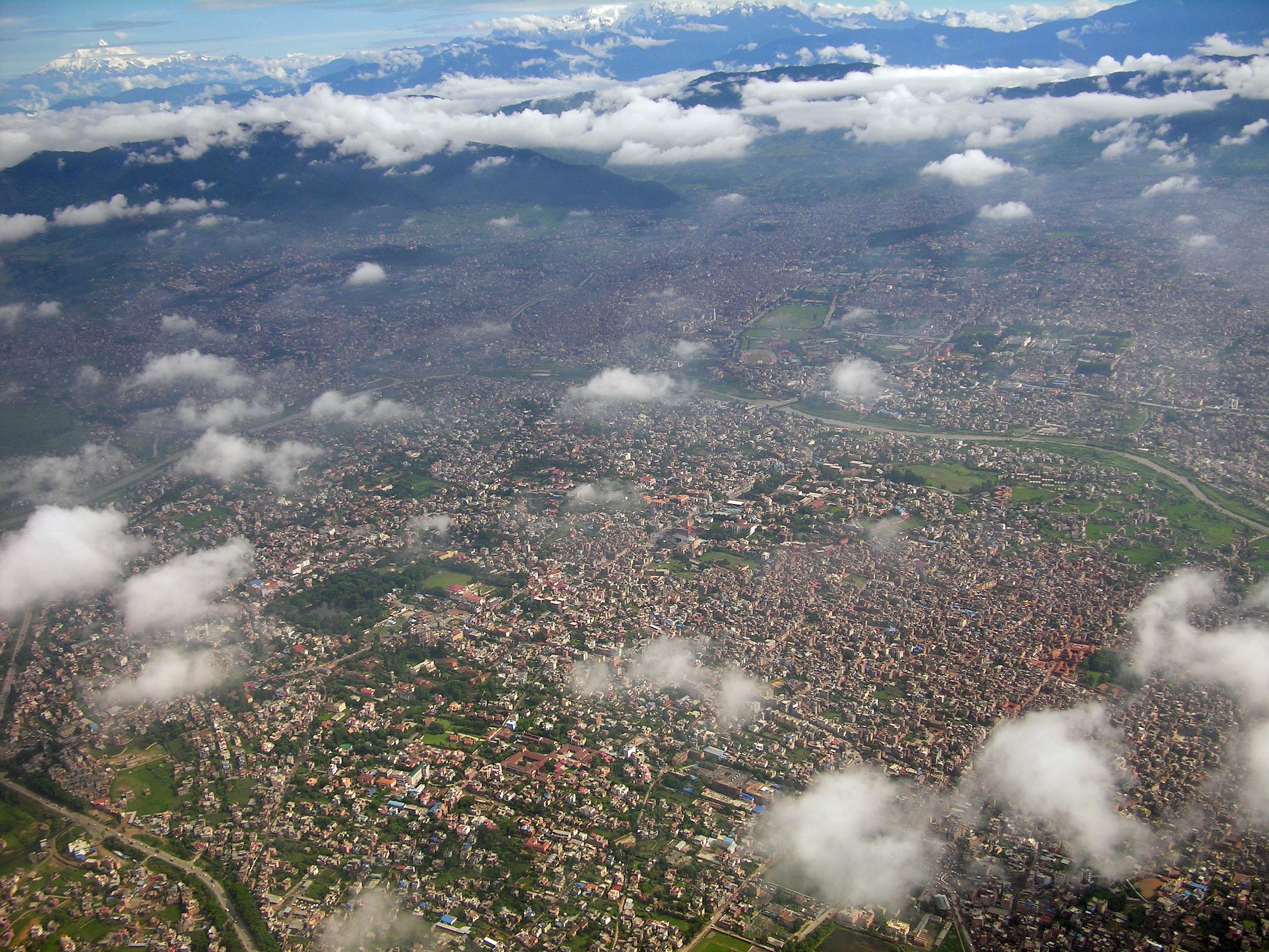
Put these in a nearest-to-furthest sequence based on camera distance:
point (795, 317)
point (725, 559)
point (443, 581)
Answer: point (443, 581)
point (725, 559)
point (795, 317)

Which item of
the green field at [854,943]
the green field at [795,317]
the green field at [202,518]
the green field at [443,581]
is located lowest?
the green field at [443,581]

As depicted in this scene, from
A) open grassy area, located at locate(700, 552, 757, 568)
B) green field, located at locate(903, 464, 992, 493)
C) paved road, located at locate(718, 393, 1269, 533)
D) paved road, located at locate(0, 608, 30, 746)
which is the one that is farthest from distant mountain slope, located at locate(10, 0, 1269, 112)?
paved road, located at locate(0, 608, 30, 746)

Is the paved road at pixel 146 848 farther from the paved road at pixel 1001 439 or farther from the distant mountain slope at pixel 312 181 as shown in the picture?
the distant mountain slope at pixel 312 181

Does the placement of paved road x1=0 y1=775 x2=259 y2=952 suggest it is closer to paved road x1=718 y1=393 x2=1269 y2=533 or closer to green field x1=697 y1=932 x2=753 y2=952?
green field x1=697 y1=932 x2=753 y2=952

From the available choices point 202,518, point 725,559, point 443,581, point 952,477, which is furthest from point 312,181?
point 952,477

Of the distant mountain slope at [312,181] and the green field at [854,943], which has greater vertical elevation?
the distant mountain slope at [312,181]

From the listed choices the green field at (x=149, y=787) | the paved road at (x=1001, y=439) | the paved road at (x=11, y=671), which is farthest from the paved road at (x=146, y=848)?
the paved road at (x=1001, y=439)

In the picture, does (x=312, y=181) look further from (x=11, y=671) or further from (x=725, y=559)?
(x=725, y=559)
